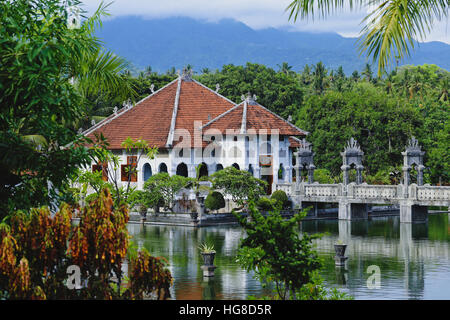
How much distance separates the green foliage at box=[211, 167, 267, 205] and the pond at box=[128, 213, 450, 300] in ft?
10.2

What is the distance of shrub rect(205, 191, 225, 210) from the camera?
3794cm

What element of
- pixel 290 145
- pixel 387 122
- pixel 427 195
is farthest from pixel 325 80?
pixel 427 195

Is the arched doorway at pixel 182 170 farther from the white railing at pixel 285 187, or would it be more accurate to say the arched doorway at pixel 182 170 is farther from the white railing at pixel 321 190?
the white railing at pixel 321 190

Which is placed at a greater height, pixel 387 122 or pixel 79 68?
pixel 387 122

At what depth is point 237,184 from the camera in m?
38.7

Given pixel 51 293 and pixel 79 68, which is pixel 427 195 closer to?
pixel 79 68

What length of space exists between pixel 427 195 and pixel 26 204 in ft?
92.5

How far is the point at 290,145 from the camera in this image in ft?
147

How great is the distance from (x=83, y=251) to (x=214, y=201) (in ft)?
94.0

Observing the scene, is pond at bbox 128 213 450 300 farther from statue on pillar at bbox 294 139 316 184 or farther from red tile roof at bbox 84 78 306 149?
red tile roof at bbox 84 78 306 149

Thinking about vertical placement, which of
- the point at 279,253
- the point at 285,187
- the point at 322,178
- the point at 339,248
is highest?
the point at 322,178

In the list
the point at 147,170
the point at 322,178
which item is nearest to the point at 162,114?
the point at 147,170

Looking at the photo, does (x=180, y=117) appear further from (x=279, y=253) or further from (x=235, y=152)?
(x=279, y=253)

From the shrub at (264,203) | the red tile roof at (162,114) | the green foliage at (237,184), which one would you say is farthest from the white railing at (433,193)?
the red tile roof at (162,114)
